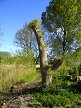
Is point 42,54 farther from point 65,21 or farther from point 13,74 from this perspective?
point 65,21

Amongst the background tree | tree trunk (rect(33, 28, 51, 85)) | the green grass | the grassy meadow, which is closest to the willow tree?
tree trunk (rect(33, 28, 51, 85))

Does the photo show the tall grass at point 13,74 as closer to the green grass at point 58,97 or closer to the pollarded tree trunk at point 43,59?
the pollarded tree trunk at point 43,59

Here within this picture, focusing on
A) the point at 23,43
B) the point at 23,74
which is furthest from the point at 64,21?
the point at 23,43

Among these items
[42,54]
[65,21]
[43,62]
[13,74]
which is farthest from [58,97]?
[65,21]

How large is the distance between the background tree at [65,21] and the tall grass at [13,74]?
5.90 m

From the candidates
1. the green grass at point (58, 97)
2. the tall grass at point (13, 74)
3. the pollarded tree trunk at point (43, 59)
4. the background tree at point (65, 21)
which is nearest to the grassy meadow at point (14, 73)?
the tall grass at point (13, 74)

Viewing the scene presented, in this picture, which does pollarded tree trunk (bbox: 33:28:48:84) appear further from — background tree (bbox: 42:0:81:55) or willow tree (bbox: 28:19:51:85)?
background tree (bbox: 42:0:81:55)

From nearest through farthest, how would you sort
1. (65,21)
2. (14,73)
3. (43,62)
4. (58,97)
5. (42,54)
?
(58,97) < (43,62) < (42,54) < (14,73) < (65,21)

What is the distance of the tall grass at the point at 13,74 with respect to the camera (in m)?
19.3

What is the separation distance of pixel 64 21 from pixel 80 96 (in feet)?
46.8

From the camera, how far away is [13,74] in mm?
20500

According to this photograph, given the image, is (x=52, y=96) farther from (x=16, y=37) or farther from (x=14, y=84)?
(x=16, y=37)

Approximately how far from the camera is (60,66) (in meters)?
18.0

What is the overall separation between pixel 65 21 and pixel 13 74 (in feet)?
33.5
